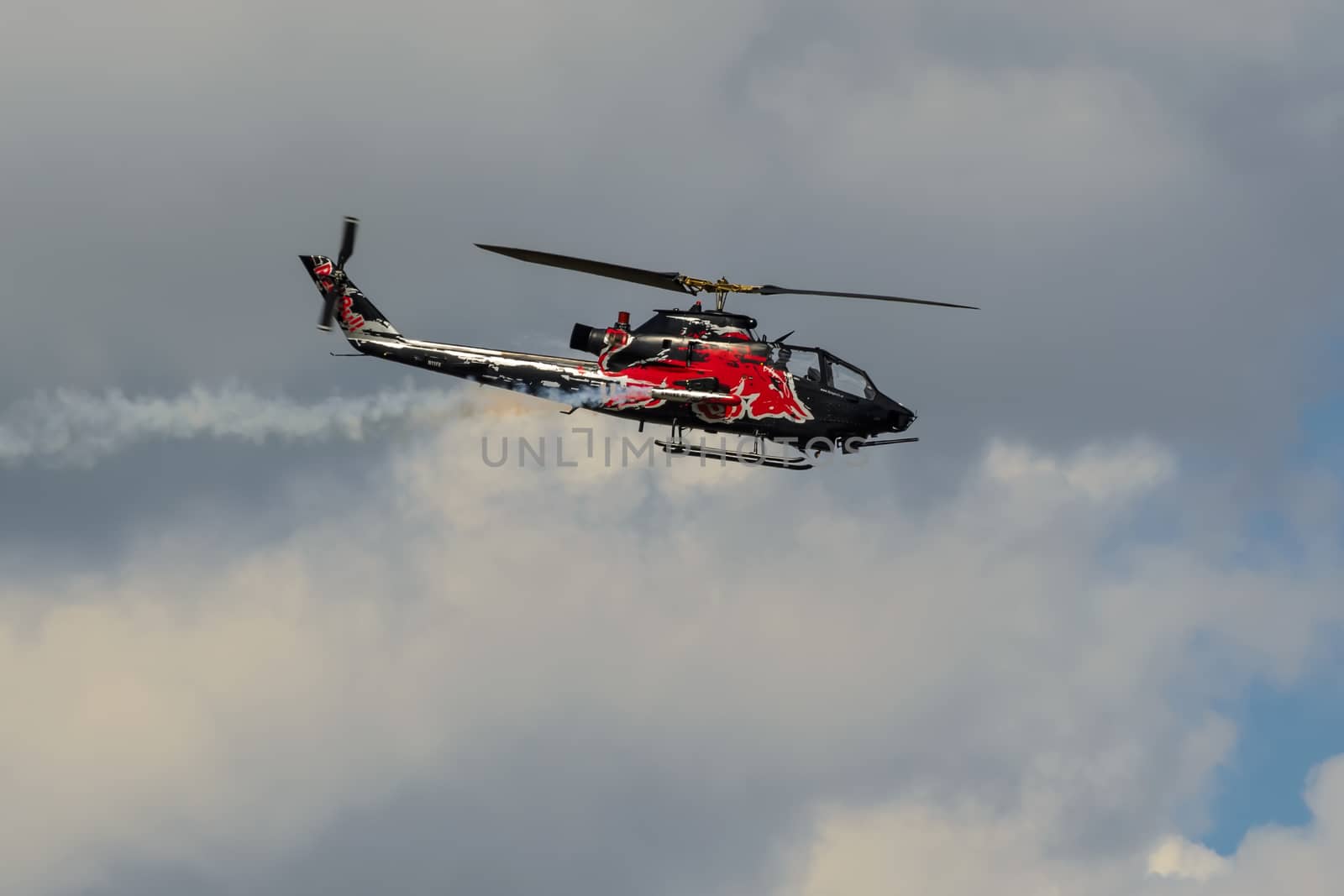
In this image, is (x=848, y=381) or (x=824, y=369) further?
(x=848, y=381)

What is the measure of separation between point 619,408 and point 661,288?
5.12 metres

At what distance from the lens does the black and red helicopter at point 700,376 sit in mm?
46094

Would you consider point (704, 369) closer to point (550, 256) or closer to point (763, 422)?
point (763, 422)

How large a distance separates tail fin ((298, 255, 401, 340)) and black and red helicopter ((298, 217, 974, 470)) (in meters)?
1.88

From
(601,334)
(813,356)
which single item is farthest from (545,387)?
(813,356)

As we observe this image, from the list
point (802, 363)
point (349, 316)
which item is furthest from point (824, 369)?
point (349, 316)

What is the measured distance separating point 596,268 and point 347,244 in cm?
1021

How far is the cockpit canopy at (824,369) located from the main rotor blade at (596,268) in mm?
4476

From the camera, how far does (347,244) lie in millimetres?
49875

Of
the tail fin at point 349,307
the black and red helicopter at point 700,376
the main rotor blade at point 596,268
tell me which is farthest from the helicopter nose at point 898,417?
the tail fin at point 349,307

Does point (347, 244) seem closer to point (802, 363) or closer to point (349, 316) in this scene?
point (349, 316)

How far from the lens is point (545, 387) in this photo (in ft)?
153

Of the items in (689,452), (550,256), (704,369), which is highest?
(550,256)

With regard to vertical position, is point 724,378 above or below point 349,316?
below
